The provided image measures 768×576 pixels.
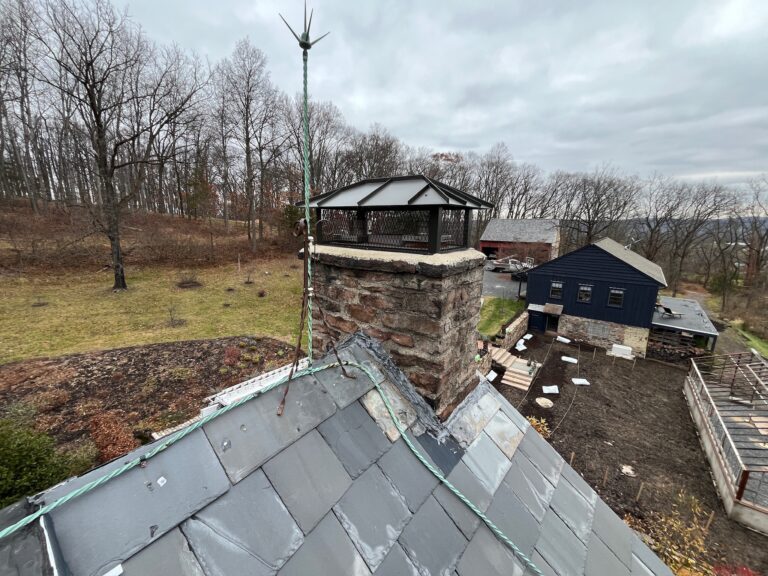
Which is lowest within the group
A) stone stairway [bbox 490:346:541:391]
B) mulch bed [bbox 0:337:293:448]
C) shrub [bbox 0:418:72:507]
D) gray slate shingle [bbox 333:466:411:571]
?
stone stairway [bbox 490:346:541:391]

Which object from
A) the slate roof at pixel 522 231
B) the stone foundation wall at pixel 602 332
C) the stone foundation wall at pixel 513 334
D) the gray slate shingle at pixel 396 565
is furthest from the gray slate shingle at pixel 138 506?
the slate roof at pixel 522 231

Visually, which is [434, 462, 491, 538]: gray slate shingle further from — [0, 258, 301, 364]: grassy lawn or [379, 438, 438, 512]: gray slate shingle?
[0, 258, 301, 364]: grassy lawn

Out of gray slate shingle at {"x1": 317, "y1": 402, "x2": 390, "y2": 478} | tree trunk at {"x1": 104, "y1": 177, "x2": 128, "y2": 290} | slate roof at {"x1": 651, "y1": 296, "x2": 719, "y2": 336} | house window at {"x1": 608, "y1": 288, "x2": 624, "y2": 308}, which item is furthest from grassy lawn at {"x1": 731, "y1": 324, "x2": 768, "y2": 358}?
tree trunk at {"x1": 104, "y1": 177, "x2": 128, "y2": 290}

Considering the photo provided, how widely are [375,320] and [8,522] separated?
196cm

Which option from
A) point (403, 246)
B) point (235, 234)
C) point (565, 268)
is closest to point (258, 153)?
point (235, 234)

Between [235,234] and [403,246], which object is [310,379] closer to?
[403,246]

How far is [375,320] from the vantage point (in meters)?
2.51

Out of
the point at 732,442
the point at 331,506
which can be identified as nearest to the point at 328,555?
the point at 331,506

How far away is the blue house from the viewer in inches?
585

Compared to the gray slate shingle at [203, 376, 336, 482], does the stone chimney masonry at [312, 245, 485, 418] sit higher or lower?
higher

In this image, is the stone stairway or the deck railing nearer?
the deck railing

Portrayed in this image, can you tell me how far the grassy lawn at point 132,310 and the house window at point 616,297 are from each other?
15191 mm

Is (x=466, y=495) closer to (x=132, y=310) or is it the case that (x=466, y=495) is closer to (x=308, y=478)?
(x=308, y=478)

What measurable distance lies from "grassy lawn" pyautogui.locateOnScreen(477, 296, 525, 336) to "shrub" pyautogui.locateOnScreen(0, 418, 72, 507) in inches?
547
